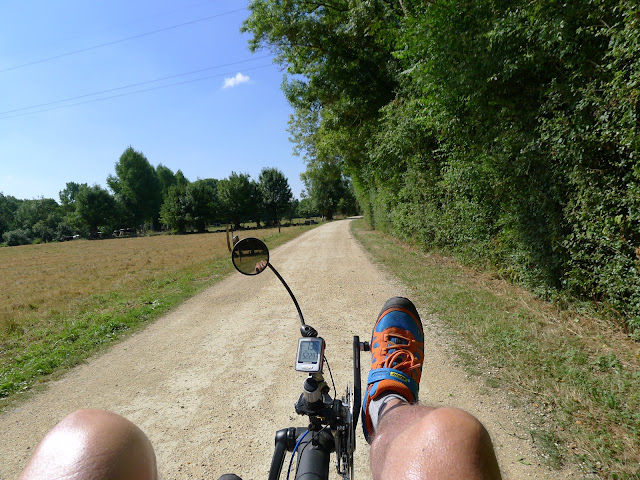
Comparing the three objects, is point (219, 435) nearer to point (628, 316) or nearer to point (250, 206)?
point (628, 316)

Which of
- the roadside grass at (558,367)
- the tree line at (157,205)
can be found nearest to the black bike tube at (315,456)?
the roadside grass at (558,367)

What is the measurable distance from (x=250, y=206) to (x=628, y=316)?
189 ft

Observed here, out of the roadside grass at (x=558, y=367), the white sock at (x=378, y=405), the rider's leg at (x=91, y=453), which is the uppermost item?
the rider's leg at (x=91, y=453)

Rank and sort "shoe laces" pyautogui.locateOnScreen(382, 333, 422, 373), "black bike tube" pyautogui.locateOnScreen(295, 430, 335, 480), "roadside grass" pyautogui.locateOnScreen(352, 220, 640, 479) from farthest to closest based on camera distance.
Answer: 1. "roadside grass" pyautogui.locateOnScreen(352, 220, 640, 479)
2. "shoe laces" pyautogui.locateOnScreen(382, 333, 422, 373)
3. "black bike tube" pyautogui.locateOnScreen(295, 430, 335, 480)

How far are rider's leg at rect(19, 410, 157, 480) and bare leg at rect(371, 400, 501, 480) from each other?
26.0 inches

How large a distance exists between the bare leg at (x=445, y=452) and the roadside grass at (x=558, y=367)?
1.92 meters

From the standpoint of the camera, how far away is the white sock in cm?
166

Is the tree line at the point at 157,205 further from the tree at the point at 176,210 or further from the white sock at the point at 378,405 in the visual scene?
the white sock at the point at 378,405

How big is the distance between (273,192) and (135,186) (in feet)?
96.5

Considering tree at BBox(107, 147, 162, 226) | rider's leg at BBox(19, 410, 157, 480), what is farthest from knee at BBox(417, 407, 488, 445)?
tree at BBox(107, 147, 162, 226)

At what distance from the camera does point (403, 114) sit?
927 cm

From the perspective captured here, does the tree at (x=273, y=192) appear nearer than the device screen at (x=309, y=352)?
No

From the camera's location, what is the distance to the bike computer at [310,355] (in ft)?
4.63

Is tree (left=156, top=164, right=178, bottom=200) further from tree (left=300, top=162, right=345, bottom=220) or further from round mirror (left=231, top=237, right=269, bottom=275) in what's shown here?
round mirror (left=231, top=237, right=269, bottom=275)
